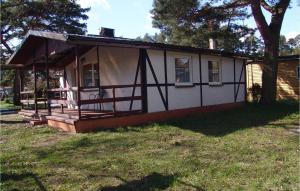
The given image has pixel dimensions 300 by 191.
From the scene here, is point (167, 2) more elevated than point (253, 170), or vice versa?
point (167, 2)

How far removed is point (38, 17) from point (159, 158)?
24538 mm

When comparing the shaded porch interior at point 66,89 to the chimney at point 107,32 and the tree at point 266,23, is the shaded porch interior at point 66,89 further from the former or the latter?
the tree at point 266,23

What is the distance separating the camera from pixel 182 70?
47.9 ft

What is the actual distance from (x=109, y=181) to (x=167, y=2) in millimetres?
12514

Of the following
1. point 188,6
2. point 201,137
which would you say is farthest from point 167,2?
point 201,137

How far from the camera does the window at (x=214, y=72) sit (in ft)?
53.5

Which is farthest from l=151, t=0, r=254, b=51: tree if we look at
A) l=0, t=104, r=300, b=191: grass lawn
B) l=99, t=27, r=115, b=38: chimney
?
l=0, t=104, r=300, b=191: grass lawn

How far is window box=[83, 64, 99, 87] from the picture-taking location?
1529 centimetres

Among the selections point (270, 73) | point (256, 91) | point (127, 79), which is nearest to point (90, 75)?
point (127, 79)

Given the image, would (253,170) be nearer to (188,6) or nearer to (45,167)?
(45,167)

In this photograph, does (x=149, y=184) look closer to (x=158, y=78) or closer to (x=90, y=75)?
(x=158, y=78)

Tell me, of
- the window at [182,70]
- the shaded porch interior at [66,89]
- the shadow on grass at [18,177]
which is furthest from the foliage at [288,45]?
the shadow on grass at [18,177]

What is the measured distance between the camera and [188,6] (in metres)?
16.7

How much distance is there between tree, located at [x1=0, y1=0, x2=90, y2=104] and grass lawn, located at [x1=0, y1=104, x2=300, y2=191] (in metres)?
18.4
